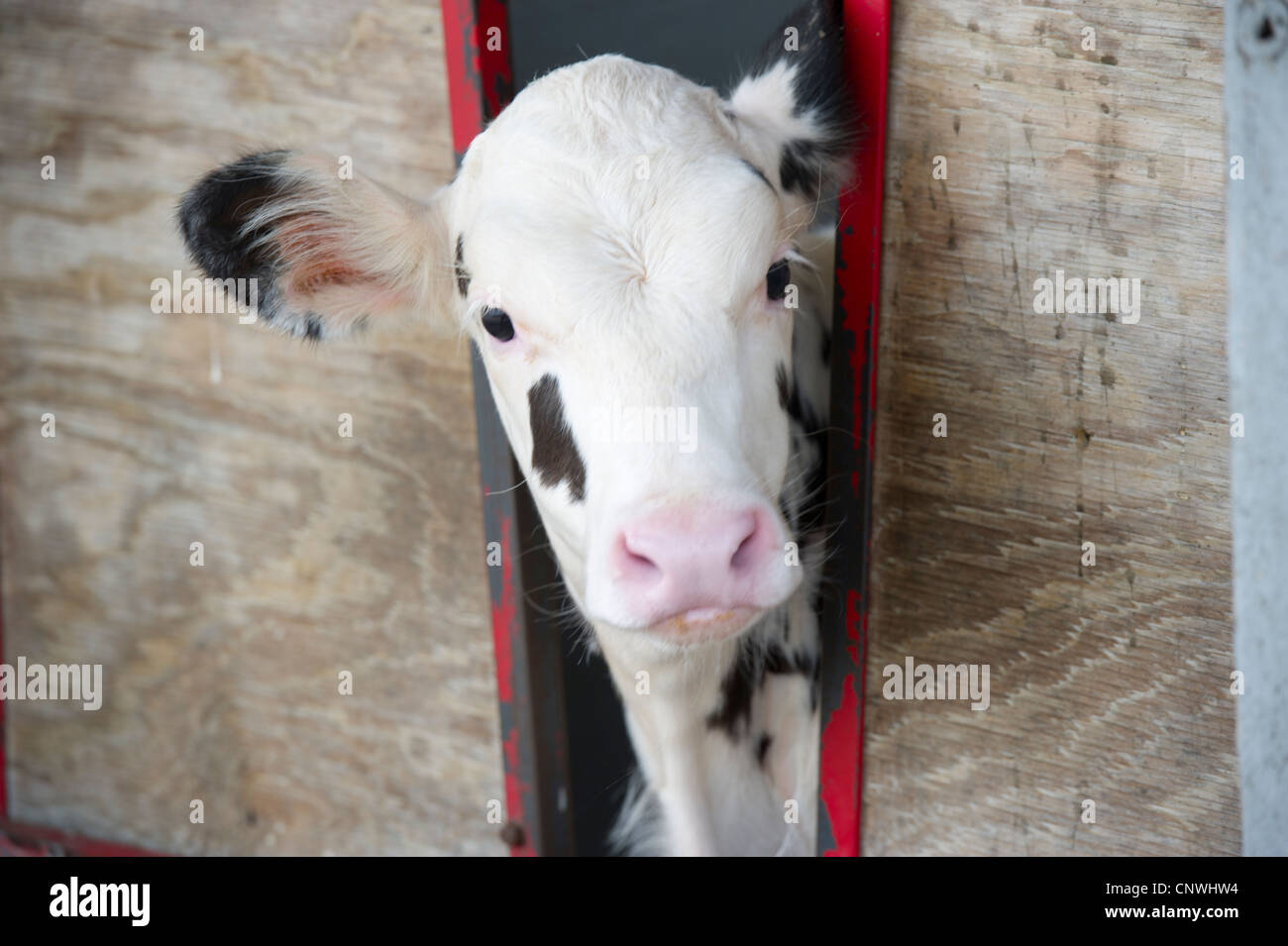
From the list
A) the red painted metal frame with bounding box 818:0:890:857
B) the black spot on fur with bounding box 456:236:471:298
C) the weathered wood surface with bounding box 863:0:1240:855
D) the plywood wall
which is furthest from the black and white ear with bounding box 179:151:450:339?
the weathered wood surface with bounding box 863:0:1240:855

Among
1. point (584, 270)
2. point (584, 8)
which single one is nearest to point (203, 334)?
point (584, 8)

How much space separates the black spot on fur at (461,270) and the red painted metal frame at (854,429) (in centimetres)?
55

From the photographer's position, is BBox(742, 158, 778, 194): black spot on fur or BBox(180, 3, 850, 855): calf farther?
BBox(742, 158, 778, 194): black spot on fur

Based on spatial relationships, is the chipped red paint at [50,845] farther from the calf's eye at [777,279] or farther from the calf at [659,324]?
the calf's eye at [777,279]

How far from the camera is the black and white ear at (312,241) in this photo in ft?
5.46

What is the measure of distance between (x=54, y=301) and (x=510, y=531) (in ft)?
4.36

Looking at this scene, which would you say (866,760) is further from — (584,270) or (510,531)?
(584,270)

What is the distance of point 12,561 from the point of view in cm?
276

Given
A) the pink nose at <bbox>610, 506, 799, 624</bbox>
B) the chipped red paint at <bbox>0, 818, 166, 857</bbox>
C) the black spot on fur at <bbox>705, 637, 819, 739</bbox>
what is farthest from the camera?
the chipped red paint at <bbox>0, 818, 166, 857</bbox>

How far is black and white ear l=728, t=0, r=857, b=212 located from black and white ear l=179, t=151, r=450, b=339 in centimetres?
52

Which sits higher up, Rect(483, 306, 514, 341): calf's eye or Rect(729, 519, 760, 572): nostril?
Rect(483, 306, 514, 341): calf's eye

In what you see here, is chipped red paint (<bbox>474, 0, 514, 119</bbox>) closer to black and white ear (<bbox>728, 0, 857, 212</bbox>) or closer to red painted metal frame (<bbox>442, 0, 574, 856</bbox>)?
red painted metal frame (<bbox>442, 0, 574, 856</bbox>)

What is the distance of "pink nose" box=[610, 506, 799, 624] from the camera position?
49.2 inches

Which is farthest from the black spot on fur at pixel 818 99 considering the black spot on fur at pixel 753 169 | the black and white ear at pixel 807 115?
the black spot on fur at pixel 753 169
